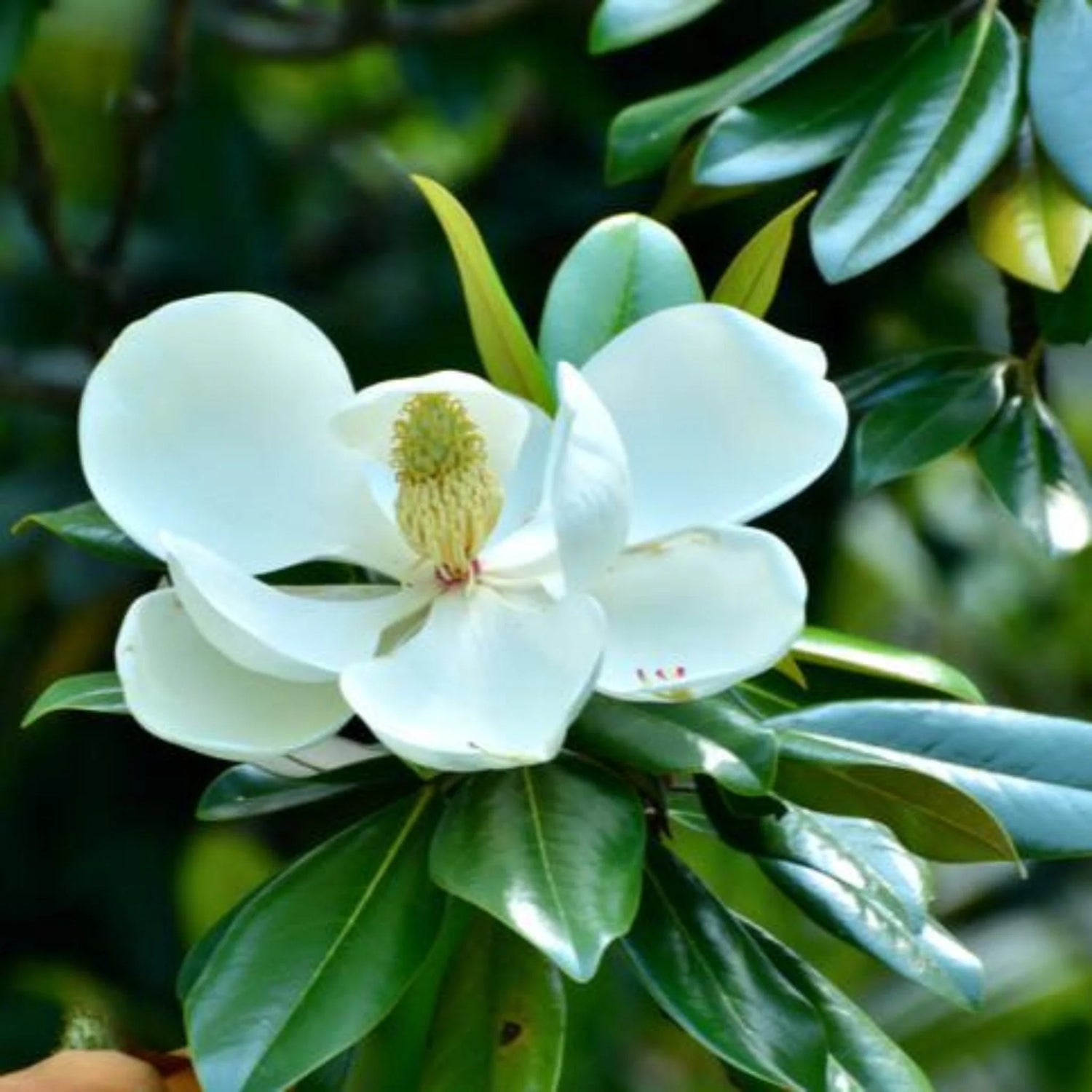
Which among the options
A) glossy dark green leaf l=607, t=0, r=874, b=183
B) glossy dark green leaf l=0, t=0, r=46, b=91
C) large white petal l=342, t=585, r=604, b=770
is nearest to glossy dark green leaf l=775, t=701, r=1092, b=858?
large white petal l=342, t=585, r=604, b=770

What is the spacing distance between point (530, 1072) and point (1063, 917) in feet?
5.50

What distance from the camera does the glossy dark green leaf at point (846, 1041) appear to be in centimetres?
98

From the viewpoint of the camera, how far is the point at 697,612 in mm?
→ 974

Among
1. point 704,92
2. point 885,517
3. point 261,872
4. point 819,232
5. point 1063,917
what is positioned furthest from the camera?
point 885,517

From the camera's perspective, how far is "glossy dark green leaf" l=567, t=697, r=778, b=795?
917mm

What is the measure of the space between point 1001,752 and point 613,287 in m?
0.26

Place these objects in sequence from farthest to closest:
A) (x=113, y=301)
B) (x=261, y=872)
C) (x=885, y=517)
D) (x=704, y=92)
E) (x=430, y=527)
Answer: (x=885, y=517) → (x=261, y=872) → (x=113, y=301) → (x=704, y=92) → (x=430, y=527)

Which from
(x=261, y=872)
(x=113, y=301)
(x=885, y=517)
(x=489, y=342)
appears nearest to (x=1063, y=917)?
(x=885, y=517)

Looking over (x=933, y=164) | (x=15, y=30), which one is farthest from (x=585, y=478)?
(x=15, y=30)

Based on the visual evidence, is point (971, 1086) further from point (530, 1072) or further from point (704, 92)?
point (530, 1072)

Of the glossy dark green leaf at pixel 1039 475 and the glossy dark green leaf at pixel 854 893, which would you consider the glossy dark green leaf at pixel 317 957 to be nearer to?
the glossy dark green leaf at pixel 854 893

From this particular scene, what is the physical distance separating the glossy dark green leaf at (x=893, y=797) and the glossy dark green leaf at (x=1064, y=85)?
0.32m

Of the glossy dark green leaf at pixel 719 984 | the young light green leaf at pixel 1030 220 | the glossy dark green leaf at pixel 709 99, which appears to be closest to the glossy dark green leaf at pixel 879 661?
the glossy dark green leaf at pixel 719 984

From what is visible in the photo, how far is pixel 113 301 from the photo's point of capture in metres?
1.94
